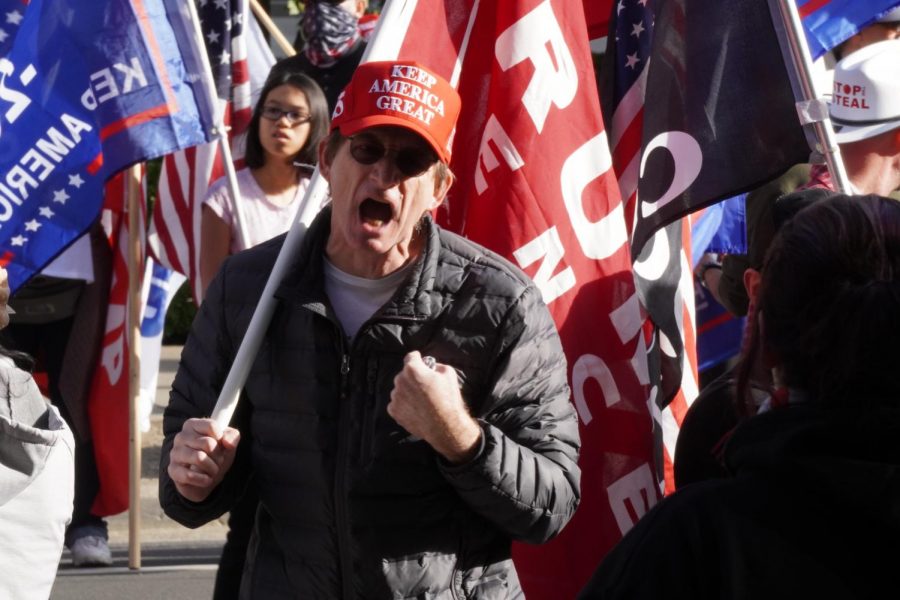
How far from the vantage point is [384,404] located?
3.13 meters

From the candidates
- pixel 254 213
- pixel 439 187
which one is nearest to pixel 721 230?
pixel 254 213

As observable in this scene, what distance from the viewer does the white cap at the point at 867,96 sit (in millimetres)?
4094

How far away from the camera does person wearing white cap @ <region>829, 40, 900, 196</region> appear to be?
410cm

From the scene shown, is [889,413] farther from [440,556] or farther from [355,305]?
[355,305]

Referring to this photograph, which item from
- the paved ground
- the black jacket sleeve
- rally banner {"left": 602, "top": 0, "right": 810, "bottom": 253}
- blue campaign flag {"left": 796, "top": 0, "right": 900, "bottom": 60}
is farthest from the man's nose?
the paved ground

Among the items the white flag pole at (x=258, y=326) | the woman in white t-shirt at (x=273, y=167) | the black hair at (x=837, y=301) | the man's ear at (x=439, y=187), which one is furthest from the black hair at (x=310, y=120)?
the black hair at (x=837, y=301)

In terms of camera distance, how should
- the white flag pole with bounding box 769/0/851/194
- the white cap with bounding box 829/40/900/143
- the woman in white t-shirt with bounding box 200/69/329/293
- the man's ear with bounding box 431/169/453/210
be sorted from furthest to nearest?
the woman in white t-shirt with bounding box 200/69/329/293 → the white cap with bounding box 829/40/900/143 → the white flag pole with bounding box 769/0/851/194 → the man's ear with bounding box 431/169/453/210

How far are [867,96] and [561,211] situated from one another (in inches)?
33.0

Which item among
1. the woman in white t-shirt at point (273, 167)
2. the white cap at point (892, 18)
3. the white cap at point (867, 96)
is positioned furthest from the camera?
the woman in white t-shirt at point (273, 167)

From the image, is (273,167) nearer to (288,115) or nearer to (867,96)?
(288,115)

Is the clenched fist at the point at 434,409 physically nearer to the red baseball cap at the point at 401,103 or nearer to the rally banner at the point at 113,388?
the red baseball cap at the point at 401,103

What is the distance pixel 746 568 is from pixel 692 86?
217 centimetres

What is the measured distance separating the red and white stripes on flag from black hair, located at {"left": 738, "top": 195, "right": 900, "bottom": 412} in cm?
533

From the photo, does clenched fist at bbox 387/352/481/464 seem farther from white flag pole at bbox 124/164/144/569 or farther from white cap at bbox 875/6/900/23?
white flag pole at bbox 124/164/144/569
